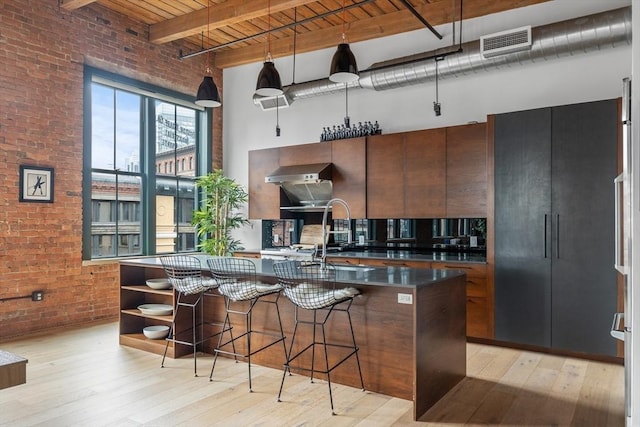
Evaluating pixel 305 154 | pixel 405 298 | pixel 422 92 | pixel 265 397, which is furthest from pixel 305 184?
pixel 265 397

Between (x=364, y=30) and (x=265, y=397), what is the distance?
16.2 ft

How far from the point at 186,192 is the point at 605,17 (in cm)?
594

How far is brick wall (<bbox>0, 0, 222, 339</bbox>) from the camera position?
5141 millimetres

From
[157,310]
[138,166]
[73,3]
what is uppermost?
[73,3]

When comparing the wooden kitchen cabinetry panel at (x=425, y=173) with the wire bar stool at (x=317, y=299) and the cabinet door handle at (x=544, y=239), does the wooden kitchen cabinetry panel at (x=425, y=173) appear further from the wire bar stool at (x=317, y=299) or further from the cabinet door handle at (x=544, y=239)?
the wire bar stool at (x=317, y=299)

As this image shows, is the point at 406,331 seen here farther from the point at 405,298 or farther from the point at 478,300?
the point at 478,300

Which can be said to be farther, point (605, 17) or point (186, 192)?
point (186, 192)

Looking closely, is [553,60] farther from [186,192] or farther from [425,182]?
[186,192]

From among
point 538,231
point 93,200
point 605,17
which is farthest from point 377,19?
point 93,200

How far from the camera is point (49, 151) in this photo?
5.50 meters

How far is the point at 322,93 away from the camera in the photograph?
21.3ft

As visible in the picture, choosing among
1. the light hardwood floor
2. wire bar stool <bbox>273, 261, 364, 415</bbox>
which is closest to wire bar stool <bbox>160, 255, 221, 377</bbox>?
the light hardwood floor

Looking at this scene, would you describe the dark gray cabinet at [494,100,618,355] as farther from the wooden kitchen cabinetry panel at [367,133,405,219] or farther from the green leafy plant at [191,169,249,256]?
the green leafy plant at [191,169,249,256]

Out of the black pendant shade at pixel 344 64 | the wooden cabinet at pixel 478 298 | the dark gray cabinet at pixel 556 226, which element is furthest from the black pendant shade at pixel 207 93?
the dark gray cabinet at pixel 556 226
